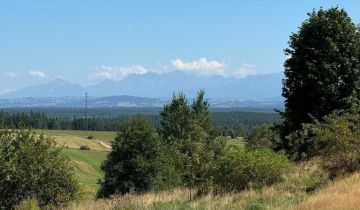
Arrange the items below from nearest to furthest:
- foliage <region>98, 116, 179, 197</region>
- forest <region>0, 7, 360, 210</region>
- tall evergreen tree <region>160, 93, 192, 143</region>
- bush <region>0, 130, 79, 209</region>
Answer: forest <region>0, 7, 360, 210</region> < bush <region>0, 130, 79, 209</region> < foliage <region>98, 116, 179, 197</region> < tall evergreen tree <region>160, 93, 192, 143</region>

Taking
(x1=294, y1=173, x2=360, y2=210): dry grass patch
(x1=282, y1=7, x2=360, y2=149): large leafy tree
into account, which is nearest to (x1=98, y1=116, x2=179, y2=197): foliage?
(x1=282, y1=7, x2=360, y2=149): large leafy tree

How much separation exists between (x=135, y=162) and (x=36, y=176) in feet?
42.7

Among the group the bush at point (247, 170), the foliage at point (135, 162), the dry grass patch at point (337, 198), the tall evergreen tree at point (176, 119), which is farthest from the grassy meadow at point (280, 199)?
the tall evergreen tree at point (176, 119)

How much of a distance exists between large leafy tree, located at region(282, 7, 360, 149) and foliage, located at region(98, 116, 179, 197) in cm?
1247

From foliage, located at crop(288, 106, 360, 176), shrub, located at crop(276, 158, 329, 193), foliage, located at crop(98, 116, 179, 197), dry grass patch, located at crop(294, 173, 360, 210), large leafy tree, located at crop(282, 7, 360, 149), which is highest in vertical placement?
large leafy tree, located at crop(282, 7, 360, 149)

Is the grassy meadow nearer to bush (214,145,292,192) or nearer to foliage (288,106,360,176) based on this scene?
bush (214,145,292,192)

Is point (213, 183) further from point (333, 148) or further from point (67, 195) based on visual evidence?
point (67, 195)

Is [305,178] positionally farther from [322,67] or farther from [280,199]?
[322,67]

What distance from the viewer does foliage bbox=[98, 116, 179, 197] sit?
38438 mm

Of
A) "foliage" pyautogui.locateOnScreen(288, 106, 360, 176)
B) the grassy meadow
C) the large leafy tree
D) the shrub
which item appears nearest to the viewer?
the grassy meadow

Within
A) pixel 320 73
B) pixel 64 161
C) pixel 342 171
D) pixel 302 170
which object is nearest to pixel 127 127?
pixel 64 161

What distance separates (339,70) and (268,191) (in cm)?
1601

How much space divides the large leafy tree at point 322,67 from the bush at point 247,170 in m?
12.5

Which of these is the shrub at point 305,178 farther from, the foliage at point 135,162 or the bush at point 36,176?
the foliage at point 135,162
